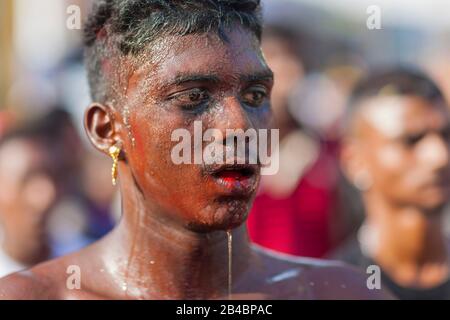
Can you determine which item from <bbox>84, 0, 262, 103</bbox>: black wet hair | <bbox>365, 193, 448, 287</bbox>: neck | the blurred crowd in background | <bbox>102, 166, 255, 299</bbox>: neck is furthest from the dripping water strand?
<bbox>365, 193, 448, 287</bbox>: neck

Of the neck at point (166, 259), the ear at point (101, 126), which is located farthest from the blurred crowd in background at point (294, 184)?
the neck at point (166, 259)

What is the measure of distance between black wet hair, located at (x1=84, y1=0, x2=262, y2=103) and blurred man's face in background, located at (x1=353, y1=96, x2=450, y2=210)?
2.73 metres

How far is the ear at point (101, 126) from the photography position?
3414 millimetres

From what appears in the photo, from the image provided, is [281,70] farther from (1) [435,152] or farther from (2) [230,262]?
(2) [230,262]

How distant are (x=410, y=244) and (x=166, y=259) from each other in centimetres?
309

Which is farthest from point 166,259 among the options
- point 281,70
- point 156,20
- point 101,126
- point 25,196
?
point 281,70

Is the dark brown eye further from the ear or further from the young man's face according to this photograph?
the ear

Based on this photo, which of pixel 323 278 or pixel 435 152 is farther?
pixel 435 152

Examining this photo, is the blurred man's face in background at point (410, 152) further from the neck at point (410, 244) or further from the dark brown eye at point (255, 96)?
the dark brown eye at point (255, 96)

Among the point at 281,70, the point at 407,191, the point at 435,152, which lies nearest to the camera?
the point at 435,152

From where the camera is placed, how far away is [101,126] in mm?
3447
